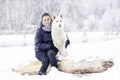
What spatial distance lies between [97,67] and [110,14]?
3.99 meters

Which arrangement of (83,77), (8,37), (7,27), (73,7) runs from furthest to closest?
1. (73,7)
2. (7,27)
3. (8,37)
4. (83,77)

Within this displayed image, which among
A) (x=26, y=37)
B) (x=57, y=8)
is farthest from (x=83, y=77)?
(x=57, y=8)

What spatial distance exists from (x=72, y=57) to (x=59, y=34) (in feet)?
1.35

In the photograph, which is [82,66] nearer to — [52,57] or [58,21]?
[52,57]

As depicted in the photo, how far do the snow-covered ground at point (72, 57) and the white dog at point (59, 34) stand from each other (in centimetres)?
21

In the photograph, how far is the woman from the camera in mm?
4461

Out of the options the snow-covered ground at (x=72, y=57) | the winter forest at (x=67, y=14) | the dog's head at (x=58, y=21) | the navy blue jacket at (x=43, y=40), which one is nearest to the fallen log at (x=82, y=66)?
the snow-covered ground at (x=72, y=57)

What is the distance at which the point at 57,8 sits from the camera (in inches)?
320

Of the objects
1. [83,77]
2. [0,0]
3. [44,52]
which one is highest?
[0,0]

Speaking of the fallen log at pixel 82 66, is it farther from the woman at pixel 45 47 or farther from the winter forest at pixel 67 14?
the winter forest at pixel 67 14

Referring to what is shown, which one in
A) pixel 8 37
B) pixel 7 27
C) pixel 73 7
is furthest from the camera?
pixel 73 7

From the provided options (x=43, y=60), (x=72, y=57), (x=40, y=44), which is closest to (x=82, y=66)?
(x=72, y=57)

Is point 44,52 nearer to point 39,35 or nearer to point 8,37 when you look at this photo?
point 39,35

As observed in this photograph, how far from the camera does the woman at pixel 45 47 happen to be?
4.46m
